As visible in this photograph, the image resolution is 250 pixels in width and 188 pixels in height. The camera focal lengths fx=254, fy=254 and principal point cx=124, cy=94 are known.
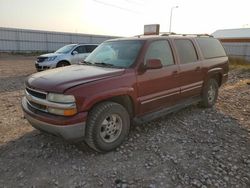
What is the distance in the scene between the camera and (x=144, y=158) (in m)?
3.97

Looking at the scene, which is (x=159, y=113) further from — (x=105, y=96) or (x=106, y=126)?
(x=105, y=96)

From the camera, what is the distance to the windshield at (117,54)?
180 inches

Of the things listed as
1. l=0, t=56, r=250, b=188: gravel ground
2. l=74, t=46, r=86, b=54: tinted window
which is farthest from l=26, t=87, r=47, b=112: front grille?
l=74, t=46, r=86, b=54: tinted window

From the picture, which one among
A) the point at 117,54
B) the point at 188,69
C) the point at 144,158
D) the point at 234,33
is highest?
the point at 234,33

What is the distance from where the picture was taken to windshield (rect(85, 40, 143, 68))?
4.58 meters

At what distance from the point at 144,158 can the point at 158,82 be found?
149 centimetres

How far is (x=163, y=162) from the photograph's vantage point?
385 cm

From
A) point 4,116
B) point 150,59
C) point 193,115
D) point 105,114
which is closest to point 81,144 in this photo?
point 105,114

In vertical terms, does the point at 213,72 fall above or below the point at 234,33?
below

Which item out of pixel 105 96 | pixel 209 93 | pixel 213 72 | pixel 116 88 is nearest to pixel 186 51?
pixel 213 72

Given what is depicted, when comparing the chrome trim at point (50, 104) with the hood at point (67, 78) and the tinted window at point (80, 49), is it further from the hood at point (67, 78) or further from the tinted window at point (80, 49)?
the tinted window at point (80, 49)

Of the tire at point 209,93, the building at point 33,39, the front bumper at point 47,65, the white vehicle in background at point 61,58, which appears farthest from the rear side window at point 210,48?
the building at point 33,39

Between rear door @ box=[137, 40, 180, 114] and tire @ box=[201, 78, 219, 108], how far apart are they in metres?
1.28

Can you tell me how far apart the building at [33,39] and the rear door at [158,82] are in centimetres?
2795
